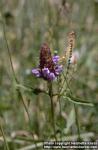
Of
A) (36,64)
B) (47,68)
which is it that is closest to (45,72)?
(47,68)

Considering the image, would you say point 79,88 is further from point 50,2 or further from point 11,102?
point 50,2

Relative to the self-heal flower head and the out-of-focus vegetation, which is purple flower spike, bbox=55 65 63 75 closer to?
the self-heal flower head

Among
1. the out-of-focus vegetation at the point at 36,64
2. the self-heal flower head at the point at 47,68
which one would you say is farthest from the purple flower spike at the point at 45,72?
the out-of-focus vegetation at the point at 36,64

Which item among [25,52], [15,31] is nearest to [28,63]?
[25,52]

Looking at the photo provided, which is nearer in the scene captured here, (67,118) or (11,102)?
(67,118)

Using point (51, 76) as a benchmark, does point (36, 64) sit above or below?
above

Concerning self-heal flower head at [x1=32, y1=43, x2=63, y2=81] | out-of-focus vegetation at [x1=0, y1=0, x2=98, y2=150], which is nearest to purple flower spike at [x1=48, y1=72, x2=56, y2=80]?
self-heal flower head at [x1=32, y1=43, x2=63, y2=81]

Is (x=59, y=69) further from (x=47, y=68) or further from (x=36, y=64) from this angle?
(x=36, y=64)

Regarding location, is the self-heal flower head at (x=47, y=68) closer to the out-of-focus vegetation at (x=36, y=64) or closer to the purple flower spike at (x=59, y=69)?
the purple flower spike at (x=59, y=69)
